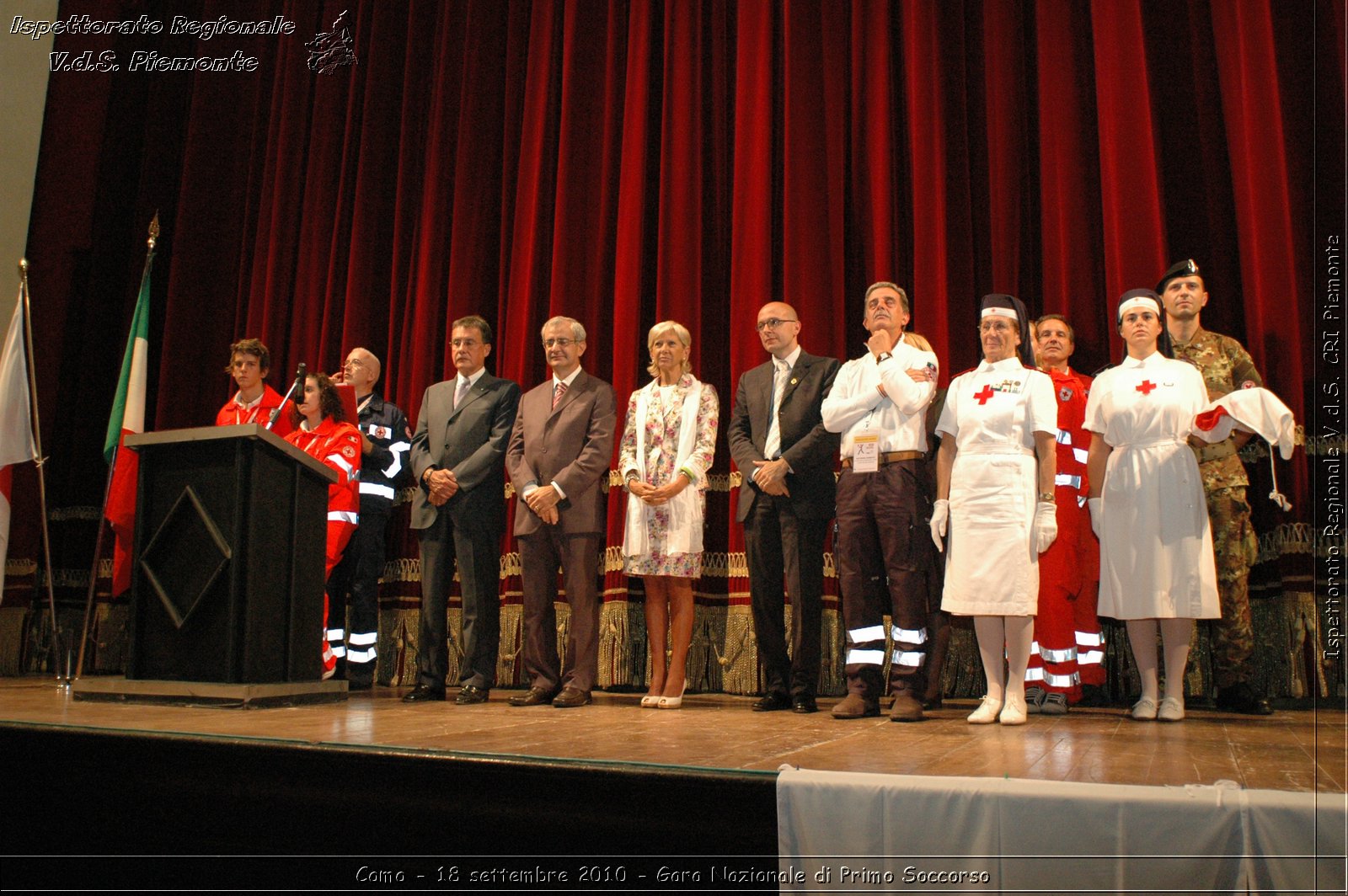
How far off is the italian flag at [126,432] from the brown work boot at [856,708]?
13.4ft

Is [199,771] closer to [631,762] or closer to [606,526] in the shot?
[631,762]

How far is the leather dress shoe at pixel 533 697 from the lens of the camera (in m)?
4.36

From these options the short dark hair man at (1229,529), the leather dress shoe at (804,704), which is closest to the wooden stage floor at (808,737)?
the leather dress shoe at (804,704)

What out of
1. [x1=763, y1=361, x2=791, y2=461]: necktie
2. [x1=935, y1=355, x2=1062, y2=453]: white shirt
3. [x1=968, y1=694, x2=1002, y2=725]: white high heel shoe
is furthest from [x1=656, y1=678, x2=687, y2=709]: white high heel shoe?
[x1=935, y1=355, x2=1062, y2=453]: white shirt

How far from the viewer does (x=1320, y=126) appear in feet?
14.9

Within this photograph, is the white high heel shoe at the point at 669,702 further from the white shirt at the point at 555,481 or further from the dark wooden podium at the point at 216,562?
the dark wooden podium at the point at 216,562

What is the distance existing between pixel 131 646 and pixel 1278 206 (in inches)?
203

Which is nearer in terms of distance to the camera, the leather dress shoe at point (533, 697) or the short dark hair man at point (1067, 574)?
the short dark hair man at point (1067, 574)

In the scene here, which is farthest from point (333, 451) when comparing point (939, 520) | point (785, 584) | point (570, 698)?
point (939, 520)

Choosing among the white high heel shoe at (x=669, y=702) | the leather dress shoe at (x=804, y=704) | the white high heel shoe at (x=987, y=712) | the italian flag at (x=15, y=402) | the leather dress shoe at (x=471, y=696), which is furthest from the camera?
the italian flag at (x=15, y=402)

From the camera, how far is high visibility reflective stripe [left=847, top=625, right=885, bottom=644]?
3.83 meters

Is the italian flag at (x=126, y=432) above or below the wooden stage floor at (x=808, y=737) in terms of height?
above

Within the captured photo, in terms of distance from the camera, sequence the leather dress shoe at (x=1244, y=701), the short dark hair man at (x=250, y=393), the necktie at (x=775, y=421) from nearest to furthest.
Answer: the leather dress shoe at (x=1244, y=701)
the necktie at (x=775, y=421)
the short dark hair man at (x=250, y=393)

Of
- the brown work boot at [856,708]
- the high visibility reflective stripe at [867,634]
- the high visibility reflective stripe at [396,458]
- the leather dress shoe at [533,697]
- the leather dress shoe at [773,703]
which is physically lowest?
the leather dress shoe at [533,697]
